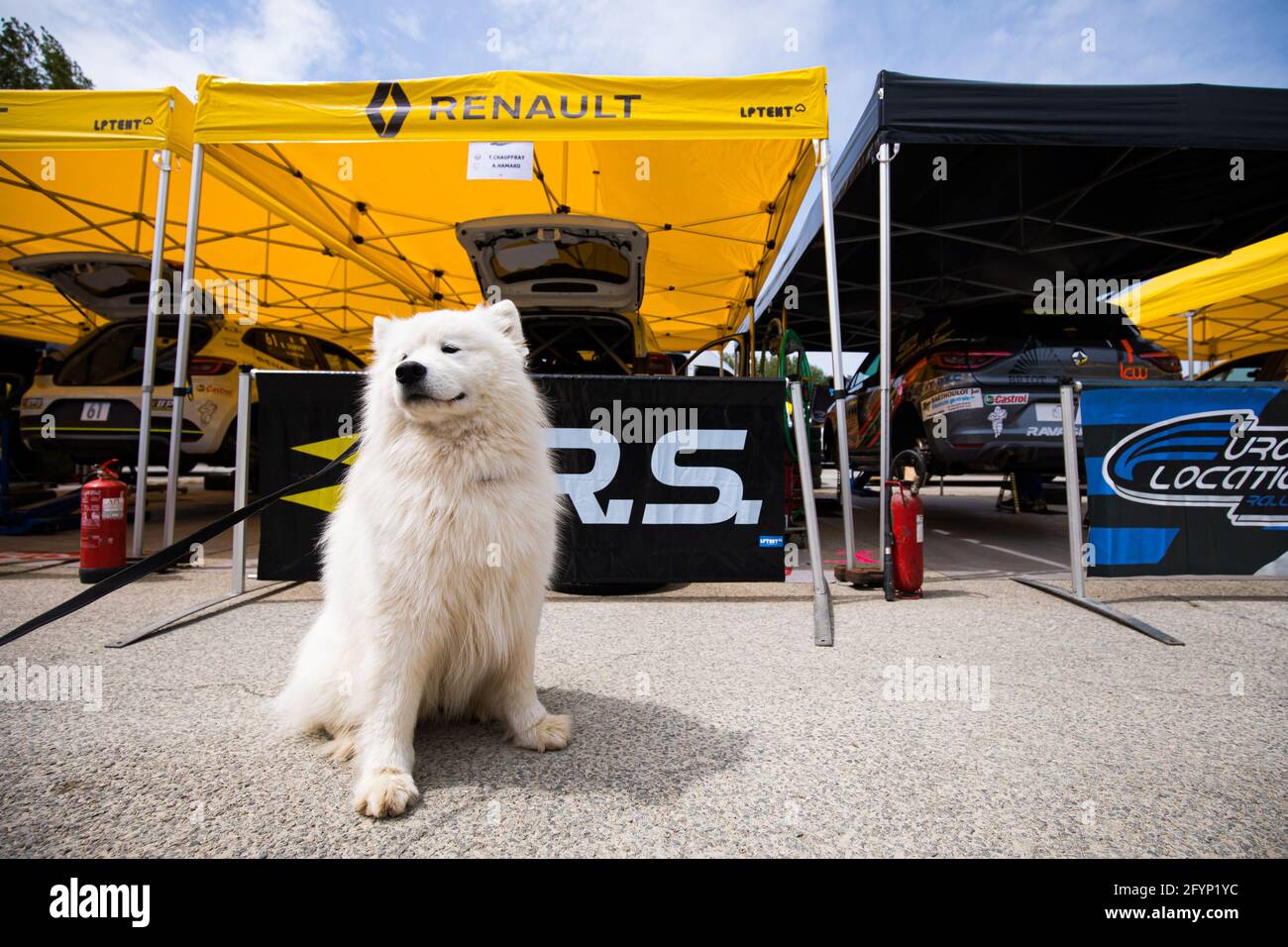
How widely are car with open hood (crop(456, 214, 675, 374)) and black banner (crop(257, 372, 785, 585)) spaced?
2577 millimetres

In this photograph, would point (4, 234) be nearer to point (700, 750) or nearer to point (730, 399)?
point (730, 399)

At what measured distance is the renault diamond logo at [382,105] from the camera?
4.56 metres

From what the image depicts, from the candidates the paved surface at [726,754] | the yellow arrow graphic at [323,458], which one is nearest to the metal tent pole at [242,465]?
the yellow arrow graphic at [323,458]

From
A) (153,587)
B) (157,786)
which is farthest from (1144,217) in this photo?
(153,587)

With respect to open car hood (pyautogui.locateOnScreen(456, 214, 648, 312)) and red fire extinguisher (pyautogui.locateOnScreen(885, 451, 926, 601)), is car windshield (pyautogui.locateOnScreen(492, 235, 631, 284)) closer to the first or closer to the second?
open car hood (pyautogui.locateOnScreen(456, 214, 648, 312))

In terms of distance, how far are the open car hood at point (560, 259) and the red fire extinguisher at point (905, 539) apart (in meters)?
3.73

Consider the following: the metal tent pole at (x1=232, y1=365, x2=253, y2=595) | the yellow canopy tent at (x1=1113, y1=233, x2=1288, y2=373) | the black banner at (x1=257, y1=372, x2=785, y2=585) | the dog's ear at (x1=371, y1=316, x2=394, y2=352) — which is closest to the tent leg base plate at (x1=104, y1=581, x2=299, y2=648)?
the metal tent pole at (x1=232, y1=365, x2=253, y2=595)

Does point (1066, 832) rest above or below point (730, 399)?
below

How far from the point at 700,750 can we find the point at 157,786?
1674 millimetres

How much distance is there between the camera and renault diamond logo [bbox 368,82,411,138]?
15.0 ft

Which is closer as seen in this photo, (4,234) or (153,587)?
(153,587)

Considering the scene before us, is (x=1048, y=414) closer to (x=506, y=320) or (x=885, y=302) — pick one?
(x=885, y=302)

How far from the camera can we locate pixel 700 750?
6.54ft
